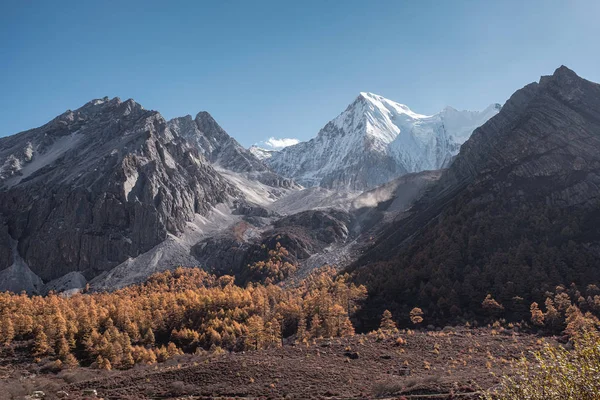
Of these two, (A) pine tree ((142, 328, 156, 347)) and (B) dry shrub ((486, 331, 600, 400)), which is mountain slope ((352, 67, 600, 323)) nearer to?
(A) pine tree ((142, 328, 156, 347))

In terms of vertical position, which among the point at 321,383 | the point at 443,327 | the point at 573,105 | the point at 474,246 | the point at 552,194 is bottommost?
the point at 443,327

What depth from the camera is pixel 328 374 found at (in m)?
61.3

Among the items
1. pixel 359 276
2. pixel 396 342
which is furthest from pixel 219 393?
pixel 359 276

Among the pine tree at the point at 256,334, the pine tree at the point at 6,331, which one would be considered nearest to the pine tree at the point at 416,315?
the pine tree at the point at 256,334

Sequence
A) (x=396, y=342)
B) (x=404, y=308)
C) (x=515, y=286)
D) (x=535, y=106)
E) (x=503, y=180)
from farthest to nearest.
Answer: (x=535, y=106) < (x=503, y=180) < (x=404, y=308) < (x=515, y=286) < (x=396, y=342)

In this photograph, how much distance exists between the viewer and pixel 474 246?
134500mm

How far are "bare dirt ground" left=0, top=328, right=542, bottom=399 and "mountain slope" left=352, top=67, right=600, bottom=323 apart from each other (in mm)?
32370

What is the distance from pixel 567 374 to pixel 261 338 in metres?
84.8

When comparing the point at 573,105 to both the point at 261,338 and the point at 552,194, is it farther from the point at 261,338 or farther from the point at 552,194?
the point at 261,338

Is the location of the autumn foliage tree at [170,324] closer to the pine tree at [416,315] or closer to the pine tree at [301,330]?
the pine tree at [301,330]

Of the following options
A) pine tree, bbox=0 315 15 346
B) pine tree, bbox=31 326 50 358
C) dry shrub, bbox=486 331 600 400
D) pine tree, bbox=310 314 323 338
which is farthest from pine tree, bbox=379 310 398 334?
pine tree, bbox=0 315 15 346

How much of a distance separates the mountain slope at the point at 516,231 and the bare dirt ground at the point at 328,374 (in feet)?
106

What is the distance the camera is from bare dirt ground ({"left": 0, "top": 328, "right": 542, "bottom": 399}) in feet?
176

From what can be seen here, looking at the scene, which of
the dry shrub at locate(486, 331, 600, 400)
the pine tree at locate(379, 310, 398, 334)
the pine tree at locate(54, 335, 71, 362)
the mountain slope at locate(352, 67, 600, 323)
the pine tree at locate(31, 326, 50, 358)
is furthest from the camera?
the mountain slope at locate(352, 67, 600, 323)
